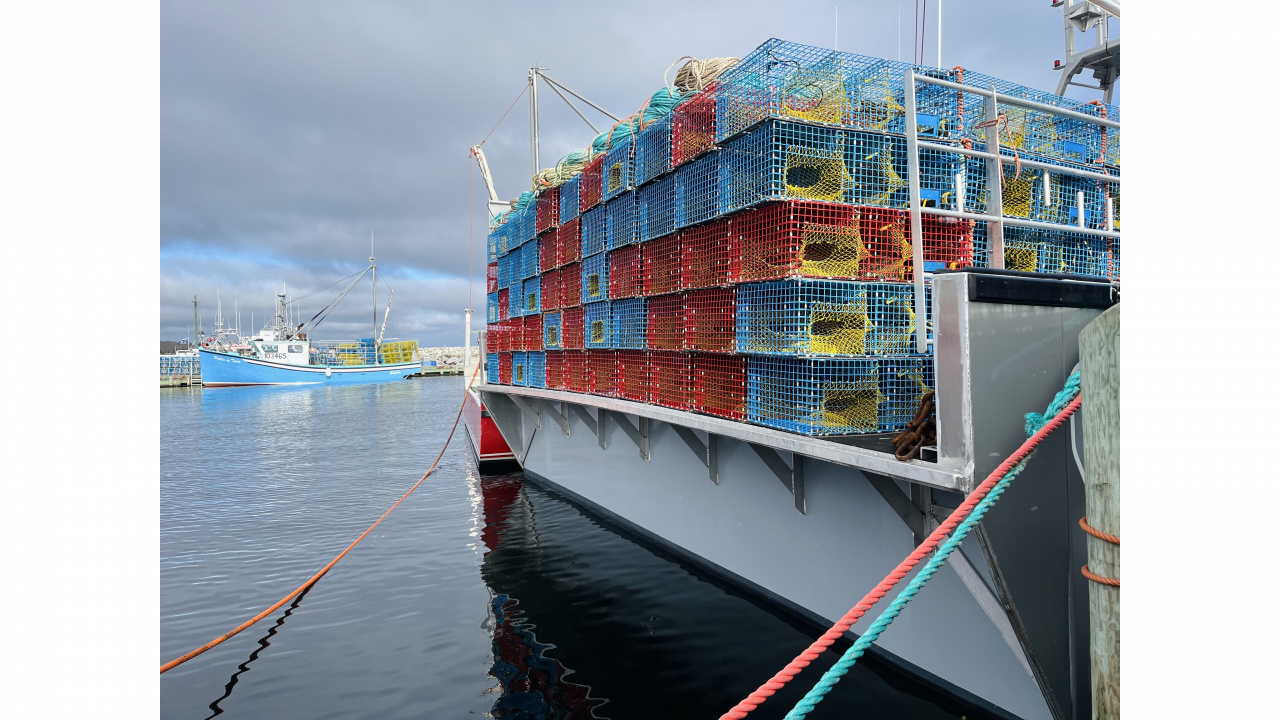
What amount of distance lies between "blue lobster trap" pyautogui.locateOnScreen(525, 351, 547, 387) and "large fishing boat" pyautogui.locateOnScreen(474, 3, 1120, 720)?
3.97 metres

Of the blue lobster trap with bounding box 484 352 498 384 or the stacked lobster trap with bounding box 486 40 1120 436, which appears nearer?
the stacked lobster trap with bounding box 486 40 1120 436

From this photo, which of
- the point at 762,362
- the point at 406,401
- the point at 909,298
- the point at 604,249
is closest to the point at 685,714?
the point at 762,362

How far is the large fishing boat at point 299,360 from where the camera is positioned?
2734 inches

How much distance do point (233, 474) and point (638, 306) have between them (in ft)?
54.0

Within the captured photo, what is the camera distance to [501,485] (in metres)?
16.0

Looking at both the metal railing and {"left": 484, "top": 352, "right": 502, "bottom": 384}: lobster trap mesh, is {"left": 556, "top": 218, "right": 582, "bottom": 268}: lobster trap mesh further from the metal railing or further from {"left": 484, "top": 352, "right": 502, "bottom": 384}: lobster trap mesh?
the metal railing

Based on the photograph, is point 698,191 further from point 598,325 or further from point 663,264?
point 598,325

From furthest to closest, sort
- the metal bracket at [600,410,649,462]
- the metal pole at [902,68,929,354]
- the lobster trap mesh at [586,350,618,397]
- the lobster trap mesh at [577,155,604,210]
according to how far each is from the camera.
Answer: the lobster trap mesh at [577,155,604,210], the lobster trap mesh at [586,350,618,397], the metal bracket at [600,410,649,462], the metal pole at [902,68,929,354]

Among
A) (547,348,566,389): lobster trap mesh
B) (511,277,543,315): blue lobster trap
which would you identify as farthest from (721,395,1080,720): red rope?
(511,277,543,315): blue lobster trap

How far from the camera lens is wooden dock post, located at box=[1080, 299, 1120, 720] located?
2803mm

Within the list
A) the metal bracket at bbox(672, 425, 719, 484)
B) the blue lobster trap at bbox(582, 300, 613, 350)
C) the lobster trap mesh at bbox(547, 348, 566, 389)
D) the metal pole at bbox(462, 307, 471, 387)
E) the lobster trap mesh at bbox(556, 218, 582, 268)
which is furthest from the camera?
the metal pole at bbox(462, 307, 471, 387)

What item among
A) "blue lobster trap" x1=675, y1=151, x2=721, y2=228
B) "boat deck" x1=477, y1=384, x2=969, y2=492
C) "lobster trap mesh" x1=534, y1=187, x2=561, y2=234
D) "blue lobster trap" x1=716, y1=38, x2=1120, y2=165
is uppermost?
"lobster trap mesh" x1=534, y1=187, x2=561, y2=234

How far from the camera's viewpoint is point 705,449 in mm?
7602

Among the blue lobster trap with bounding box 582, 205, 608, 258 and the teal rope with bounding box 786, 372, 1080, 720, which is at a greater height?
the blue lobster trap with bounding box 582, 205, 608, 258
